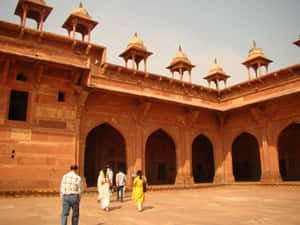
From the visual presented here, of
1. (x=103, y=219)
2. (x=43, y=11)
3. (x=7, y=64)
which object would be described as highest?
(x=43, y=11)

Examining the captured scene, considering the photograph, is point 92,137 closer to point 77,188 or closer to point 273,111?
point 273,111

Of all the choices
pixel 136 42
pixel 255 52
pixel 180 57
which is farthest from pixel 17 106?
pixel 255 52

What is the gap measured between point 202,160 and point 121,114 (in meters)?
11.8

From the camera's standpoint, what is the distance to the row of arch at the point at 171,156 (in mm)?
20703

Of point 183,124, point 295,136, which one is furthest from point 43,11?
point 295,136

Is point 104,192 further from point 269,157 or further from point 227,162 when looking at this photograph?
point 227,162

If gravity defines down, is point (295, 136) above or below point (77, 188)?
above

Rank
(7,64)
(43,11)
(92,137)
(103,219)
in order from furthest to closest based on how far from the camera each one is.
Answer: (92,137)
(43,11)
(7,64)
(103,219)

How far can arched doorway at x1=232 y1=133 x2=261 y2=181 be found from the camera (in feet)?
79.2

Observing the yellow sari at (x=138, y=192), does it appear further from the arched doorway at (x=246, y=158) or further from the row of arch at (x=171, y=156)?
the arched doorway at (x=246, y=158)

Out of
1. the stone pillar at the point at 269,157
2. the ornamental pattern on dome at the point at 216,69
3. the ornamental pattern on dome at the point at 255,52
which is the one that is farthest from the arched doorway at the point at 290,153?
the ornamental pattern on dome at the point at 216,69

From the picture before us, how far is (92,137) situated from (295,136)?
1527cm

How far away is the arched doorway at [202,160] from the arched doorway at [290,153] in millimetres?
6026

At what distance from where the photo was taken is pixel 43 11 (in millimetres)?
15305
